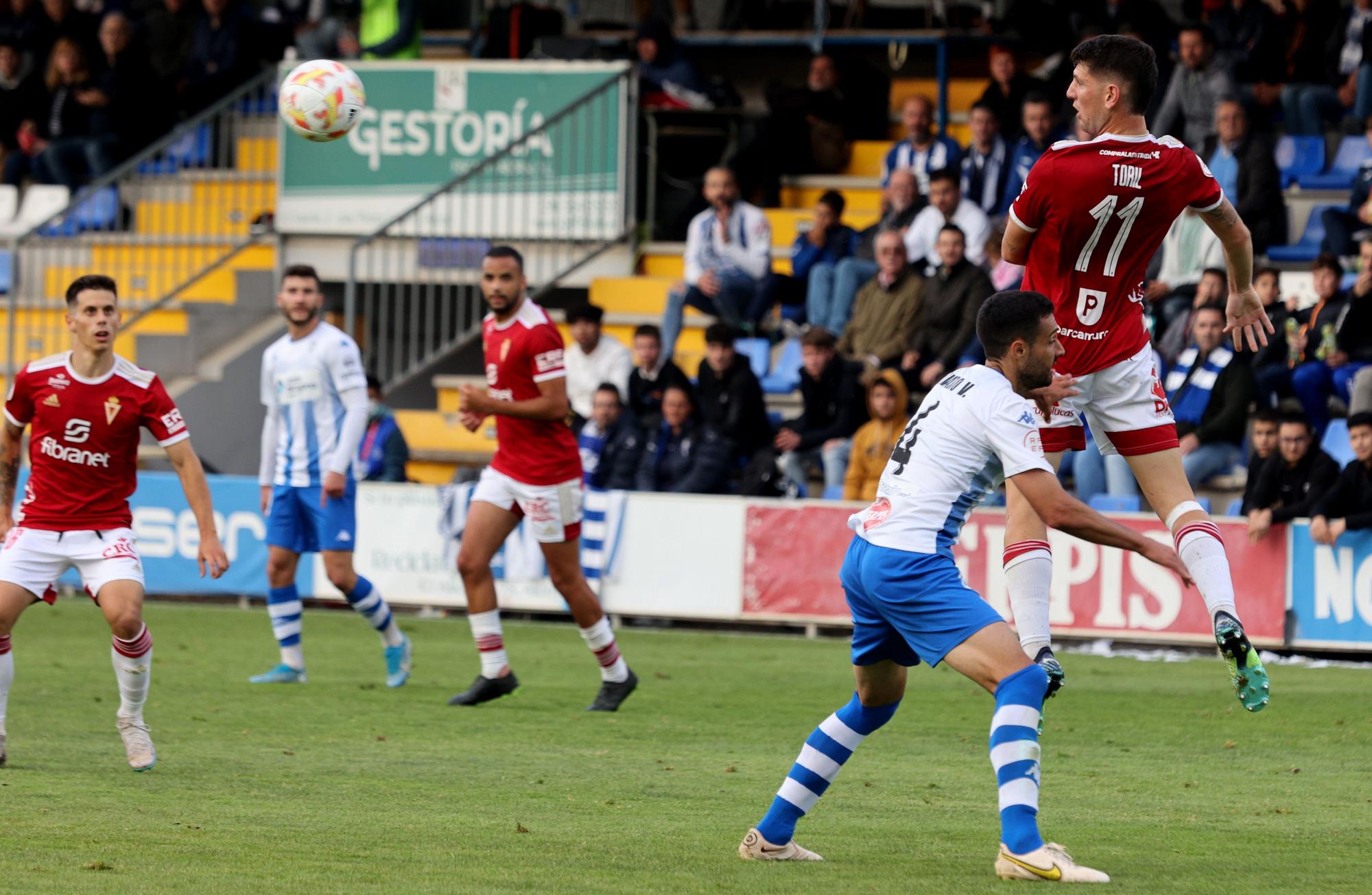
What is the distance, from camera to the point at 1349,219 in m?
16.2

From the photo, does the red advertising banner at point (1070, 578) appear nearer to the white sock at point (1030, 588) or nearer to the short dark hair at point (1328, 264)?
the short dark hair at point (1328, 264)

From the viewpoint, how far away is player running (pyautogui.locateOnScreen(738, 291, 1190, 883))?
5.60 meters

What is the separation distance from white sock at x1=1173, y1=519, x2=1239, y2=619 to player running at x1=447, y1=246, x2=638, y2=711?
382 cm

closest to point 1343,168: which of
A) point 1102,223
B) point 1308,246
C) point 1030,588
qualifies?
point 1308,246

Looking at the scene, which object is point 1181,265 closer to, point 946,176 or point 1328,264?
point 1328,264

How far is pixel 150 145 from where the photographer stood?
71.8 feet

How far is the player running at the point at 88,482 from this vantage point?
8031 millimetres

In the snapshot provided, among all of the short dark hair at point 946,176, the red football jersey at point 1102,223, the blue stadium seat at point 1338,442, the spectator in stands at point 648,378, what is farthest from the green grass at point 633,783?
the short dark hair at point 946,176

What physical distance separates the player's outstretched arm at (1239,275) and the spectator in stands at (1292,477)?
5.78m

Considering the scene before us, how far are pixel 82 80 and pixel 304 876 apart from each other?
59.8ft

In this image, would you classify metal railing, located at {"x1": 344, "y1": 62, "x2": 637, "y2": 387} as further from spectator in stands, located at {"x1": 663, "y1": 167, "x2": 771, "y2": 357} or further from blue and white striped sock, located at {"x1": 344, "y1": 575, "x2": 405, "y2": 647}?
blue and white striped sock, located at {"x1": 344, "y1": 575, "x2": 405, "y2": 647}

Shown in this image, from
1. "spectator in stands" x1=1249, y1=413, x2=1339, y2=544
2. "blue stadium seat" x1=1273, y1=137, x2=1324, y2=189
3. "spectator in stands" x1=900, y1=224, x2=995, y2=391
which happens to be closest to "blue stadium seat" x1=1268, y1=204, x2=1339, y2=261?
"blue stadium seat" x1=1273, y1=137, x2=1324, y2=189

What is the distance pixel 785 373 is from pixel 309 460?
7.20m

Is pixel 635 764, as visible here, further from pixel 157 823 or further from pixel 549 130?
pixel 549 130
